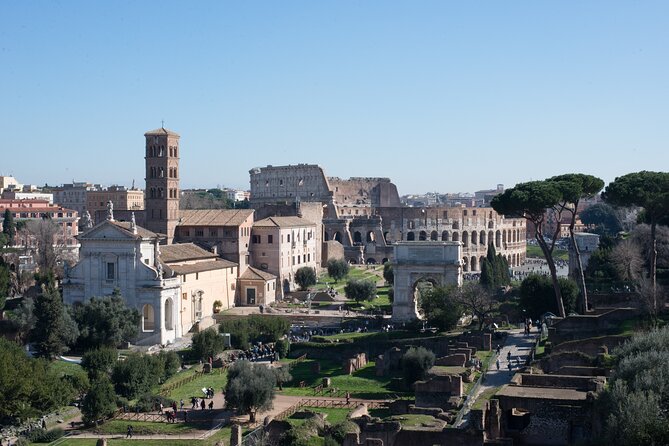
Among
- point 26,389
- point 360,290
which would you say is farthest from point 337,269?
point 26,389

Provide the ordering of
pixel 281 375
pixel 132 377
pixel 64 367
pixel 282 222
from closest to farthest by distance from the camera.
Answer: pixel 132 377 → pixel 281 375 → pixel 64 367 → pixel 282 222

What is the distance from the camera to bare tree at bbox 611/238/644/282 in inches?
1682

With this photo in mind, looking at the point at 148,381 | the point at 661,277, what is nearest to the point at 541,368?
the point at 148,381

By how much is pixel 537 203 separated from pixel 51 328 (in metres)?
21.2

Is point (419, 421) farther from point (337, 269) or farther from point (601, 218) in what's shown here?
point (601, 218)

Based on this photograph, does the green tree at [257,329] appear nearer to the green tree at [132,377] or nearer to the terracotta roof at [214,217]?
the green tree at [132,377]

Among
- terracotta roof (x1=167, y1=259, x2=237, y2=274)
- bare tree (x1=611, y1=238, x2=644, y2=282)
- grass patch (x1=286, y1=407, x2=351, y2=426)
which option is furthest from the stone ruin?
bare tree (x1=611, y1=238, x2=644, y2=282)

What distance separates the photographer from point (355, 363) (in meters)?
36.9

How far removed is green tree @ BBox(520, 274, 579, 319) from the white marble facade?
16.9 m

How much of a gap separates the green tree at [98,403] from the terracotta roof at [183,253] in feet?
55.9

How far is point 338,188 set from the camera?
114000 mm

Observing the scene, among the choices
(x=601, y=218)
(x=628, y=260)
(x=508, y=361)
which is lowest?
(x=508, y=361)

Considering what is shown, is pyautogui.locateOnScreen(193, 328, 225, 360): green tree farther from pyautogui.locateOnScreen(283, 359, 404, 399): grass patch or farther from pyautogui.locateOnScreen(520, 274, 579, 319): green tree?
pyautogui.locateOnScreen(520, 274, 579, 319): green tree

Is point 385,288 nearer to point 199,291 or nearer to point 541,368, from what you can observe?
point 199,291
